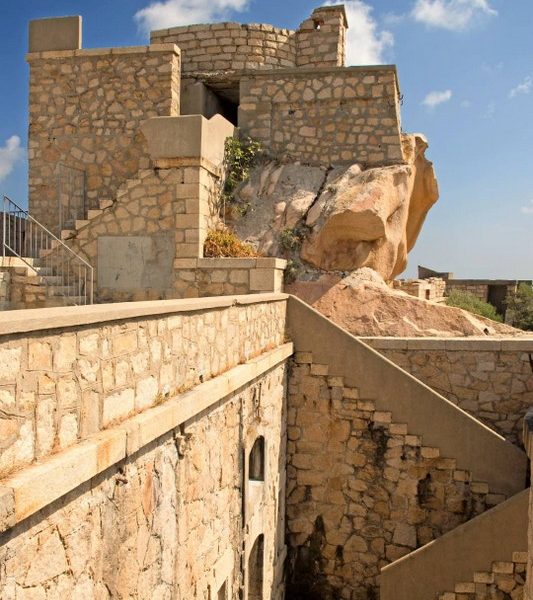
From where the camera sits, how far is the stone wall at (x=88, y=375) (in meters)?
2.77

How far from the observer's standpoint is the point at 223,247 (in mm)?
9266

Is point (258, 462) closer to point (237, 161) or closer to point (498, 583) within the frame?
point (498, 583)

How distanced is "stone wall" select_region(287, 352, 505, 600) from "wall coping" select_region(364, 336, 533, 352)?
1.46 metres

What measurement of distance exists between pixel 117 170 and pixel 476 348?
7089 millimetres

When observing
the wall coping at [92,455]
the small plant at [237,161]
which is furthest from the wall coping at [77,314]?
the small plant at [237,161]

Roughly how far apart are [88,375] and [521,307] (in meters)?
18.9

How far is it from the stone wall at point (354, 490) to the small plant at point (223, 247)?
215 centimetres

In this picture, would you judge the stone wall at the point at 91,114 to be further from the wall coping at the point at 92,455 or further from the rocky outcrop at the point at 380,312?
the wall coping at the point at 92,455

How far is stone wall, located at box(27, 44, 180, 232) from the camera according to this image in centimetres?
1109

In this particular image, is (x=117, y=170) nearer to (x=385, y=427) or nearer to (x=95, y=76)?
(x=95, y=76)

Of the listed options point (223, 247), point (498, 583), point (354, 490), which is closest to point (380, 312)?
point (223, 247)

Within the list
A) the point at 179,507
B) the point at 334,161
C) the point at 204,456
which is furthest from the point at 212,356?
the point at 334,161

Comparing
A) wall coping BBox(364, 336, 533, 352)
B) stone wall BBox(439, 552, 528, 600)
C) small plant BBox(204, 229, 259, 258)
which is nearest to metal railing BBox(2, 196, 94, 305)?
small plant BBox(204, 229, 259, 258)

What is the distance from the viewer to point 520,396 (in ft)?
28.5
